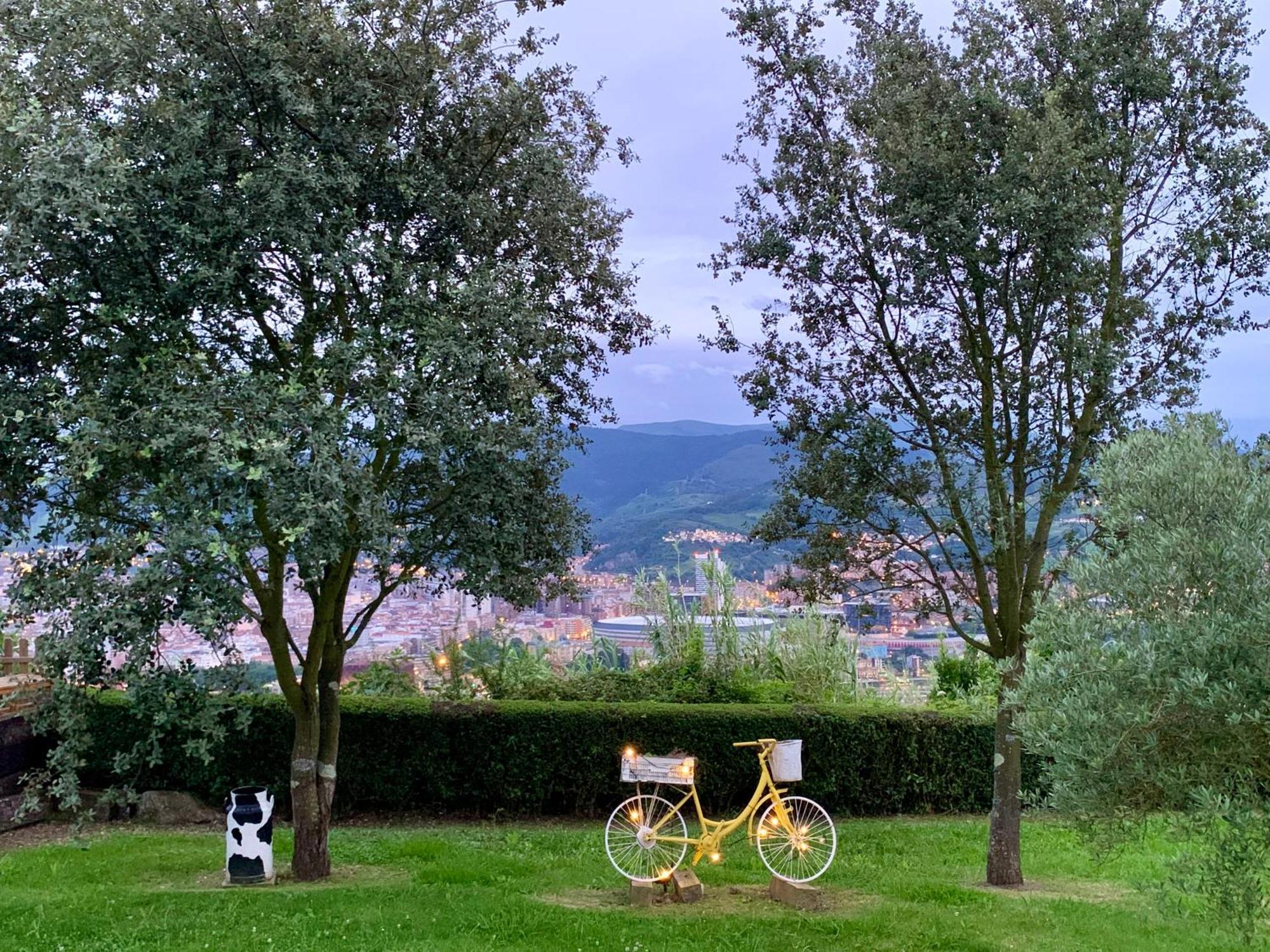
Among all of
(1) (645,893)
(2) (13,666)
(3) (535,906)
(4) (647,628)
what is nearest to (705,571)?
(4) (647,628)

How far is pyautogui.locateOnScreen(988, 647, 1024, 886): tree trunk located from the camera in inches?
329

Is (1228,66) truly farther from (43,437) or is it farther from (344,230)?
(43,437)

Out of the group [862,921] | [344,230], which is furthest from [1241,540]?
[344,230]

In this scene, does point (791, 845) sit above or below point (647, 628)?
below

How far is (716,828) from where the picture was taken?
8.16 metres

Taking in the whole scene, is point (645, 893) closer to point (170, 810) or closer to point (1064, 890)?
point (1064, 890)

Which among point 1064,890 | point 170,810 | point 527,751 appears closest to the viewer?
point 1064,890

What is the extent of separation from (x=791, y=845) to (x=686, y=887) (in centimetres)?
87

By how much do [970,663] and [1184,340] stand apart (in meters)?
8.88

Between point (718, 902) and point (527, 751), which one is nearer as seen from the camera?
point (718, 902)

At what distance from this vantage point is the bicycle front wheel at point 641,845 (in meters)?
7.94

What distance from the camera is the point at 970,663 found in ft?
53.5

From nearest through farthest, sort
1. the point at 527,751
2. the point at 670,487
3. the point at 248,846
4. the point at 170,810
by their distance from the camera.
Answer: the point at 248,846 < the point at 170,810 < the point at 527,751 < the point at 670,487

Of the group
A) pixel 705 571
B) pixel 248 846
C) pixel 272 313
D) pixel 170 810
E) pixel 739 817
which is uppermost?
pixel 272 313
